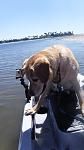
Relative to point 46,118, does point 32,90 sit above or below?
above

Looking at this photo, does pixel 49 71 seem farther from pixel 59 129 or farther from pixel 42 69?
pixel 59 129

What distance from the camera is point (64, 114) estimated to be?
4.90 m

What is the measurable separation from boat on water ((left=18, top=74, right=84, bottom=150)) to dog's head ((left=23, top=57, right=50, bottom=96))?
652 mm

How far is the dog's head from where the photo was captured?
13.4ft

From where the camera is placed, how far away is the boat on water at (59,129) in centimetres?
443

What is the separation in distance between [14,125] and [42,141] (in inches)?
127

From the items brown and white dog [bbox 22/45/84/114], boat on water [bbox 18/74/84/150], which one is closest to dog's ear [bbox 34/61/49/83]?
brown and white dog [bbox 22/45/84/114]

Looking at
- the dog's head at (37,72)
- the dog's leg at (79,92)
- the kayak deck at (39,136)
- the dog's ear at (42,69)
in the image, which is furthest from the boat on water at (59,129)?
the dog's ear at (42,69)

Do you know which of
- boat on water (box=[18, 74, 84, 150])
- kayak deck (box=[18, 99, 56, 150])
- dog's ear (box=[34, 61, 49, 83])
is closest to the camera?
dog's ear (box=[34, 61, 49, 83])

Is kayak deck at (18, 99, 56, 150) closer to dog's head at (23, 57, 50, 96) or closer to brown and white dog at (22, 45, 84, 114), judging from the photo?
brown and white dog at (22, 45, 84, 114)

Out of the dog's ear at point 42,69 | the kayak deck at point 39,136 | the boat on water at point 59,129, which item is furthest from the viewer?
the kayak deck at point 39,136

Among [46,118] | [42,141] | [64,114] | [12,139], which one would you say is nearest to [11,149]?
[12,139]

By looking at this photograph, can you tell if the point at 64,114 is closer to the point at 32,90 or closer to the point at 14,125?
the point at 32,90

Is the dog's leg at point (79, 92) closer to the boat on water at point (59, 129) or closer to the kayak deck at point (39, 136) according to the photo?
the boat on water at point (59, 129)
